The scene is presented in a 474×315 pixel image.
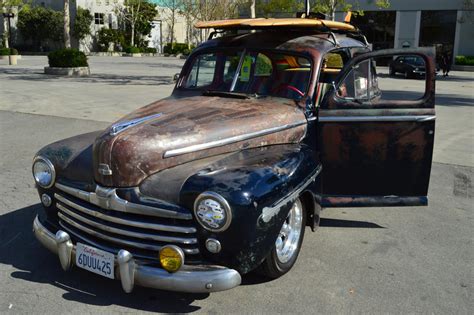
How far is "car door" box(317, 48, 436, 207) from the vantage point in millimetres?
4305

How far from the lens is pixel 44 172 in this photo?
3.72 meters

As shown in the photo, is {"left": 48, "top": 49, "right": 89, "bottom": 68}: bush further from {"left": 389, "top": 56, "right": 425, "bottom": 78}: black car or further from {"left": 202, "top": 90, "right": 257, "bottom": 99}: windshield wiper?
{"left": 202, "top": 90, "right": 257, "bottom": 99}: windshield wiper

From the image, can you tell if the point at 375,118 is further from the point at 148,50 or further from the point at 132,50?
the point at 148,50

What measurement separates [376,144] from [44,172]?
2.90 metres

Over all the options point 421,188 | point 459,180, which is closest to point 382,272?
point 421,188

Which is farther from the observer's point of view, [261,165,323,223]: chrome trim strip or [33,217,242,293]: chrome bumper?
[261,165,323,223]: chrome trim strip

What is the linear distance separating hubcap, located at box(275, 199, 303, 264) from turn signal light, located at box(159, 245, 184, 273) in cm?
98

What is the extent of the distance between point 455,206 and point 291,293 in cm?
306

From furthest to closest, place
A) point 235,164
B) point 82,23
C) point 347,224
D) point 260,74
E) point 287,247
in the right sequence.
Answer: point 82,23, point 347,224, point 260,74, point 287,247, point 235,164

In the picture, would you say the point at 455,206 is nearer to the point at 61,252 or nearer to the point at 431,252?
the point at 431,252

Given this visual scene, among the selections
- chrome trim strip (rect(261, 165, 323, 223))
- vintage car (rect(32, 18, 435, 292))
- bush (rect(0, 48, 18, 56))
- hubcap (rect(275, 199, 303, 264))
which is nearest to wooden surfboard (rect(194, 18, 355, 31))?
vintage car (rect(32, 18, 435, 292))

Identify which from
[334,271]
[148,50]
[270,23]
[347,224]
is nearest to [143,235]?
[334,271]

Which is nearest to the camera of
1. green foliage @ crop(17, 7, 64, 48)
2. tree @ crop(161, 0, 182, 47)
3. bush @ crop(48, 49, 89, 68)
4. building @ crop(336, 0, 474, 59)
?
bush @ crop(48, 49, 89, 68)

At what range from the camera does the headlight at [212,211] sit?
290 cm
